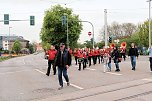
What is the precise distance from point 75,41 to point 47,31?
20.3 ft

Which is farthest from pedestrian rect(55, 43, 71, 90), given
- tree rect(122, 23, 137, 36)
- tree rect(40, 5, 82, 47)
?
tree rect(122, 23, 137, 36)

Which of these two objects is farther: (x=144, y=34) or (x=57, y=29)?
(x=144, y=34)

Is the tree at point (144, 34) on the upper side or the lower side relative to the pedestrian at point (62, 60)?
upper

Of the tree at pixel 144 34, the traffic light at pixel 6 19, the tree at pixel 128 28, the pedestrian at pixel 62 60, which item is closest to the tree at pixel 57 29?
the tree at pixel 144 34

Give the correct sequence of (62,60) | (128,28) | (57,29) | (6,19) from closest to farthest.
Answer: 1. (62,60)
2. (6,19)
3. (57,29)
4. (128,28)

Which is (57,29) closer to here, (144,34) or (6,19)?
(144,34)

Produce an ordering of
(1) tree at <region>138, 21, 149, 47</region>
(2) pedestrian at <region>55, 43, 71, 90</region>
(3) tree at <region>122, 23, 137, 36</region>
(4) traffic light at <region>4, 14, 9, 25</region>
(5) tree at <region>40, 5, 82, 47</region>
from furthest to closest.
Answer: (3) tree at <region>122, 23, 137, 36</region>, (1) tree at <region>138, 21, 149, 47</region>, (5) tree at <region>40, 5, 82, 47</region>, (4) traffic light at <region>4, 14, 9, 25</region>, (2) pedestrian at <region>55, 43, 71, 90</region>

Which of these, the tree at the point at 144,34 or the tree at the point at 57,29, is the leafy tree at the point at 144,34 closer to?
the tree at the point at 144,34

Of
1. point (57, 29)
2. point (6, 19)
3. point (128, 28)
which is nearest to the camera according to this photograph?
point (6, 19)

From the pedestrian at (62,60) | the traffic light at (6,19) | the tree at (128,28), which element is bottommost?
the pedestrian at (62,60)

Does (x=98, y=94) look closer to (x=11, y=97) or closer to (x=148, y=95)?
(x=148, y=95)

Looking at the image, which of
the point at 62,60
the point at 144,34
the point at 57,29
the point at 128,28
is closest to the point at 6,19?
the point at 62,60

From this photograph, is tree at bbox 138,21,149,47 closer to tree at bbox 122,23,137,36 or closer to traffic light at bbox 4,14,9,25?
tree at bbox 122,23,137,36

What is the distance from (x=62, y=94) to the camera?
1205 centimetres
